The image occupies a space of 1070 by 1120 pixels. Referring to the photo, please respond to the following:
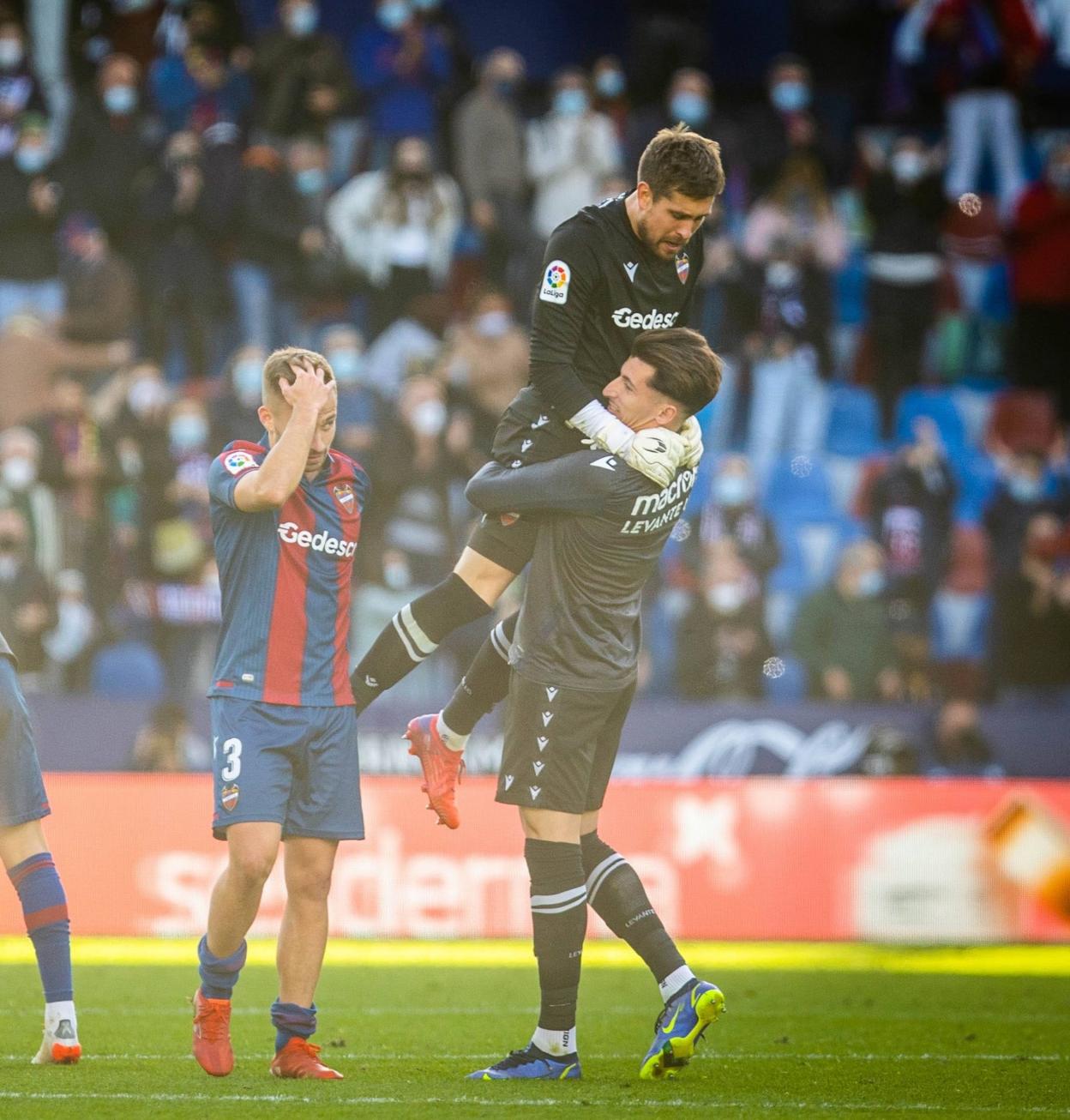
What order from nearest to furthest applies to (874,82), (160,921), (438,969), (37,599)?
1. (438,969)
2. (160,921)
3. (37,599)
4. (874,82)

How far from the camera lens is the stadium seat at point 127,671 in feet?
45.8

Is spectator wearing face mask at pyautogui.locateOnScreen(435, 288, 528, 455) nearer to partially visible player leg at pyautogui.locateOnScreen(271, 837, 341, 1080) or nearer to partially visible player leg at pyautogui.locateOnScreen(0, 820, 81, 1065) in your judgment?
partially visible player leg at pyautogui.locateOnScreen(0, 820, 81, 1065)

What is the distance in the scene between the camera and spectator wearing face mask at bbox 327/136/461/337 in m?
16.1

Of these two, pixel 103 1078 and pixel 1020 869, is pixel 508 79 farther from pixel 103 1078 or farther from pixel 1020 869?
pixel 103 1078

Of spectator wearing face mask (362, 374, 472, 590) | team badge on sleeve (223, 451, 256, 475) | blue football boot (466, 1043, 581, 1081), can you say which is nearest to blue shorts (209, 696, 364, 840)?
team badge on sleeve (223, 451, 256, 475)

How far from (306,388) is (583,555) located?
3.54 ft

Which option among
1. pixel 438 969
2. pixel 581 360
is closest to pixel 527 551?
pixel 581 360

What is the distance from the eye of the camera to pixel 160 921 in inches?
457

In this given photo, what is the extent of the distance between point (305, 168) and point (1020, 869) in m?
8.66

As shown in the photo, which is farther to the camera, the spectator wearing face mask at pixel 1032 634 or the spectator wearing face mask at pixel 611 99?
the spectator wearing face mask at pixel 611 99

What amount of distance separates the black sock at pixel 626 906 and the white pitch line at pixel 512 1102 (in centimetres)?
64

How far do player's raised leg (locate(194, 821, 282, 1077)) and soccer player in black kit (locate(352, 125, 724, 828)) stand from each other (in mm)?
908

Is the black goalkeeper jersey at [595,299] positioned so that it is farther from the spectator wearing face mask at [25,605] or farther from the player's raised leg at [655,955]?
the spectator wearing face mask at [25,605]

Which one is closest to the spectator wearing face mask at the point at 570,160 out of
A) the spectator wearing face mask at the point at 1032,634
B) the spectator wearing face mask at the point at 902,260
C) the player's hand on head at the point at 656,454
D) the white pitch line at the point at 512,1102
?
the spectator wearing face mask at the point at 902,260
